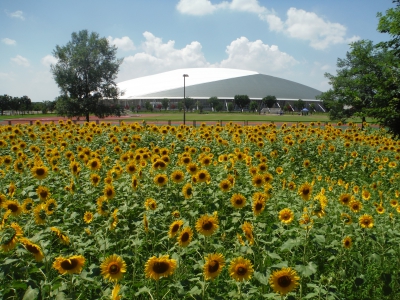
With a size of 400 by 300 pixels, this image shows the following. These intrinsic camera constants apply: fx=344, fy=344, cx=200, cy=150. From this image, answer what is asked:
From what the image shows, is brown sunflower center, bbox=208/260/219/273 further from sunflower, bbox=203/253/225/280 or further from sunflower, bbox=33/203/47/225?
sunflower, bbox=33/203/47/225

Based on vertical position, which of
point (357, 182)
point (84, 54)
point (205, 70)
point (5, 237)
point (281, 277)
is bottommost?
point (357, 182)

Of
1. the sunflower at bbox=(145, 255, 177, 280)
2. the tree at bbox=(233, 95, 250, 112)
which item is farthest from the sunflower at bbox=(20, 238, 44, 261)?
the tree at bbox=(233, 95, 250, 112)

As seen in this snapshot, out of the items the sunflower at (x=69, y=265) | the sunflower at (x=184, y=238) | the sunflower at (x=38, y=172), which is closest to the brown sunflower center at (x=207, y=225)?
the sunflower at (x=184, y=238)

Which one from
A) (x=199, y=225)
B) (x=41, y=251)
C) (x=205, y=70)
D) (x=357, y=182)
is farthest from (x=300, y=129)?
(x=205, y=70)

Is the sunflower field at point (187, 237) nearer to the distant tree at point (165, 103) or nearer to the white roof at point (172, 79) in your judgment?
the distant tree at point (165, 103)

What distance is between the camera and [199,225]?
2.80 m

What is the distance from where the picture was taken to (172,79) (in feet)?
388

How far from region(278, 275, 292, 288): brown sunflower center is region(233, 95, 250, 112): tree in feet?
309

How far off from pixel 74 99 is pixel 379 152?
31709mm

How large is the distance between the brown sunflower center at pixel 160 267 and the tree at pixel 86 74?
35.3m

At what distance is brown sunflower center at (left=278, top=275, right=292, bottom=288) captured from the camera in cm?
221

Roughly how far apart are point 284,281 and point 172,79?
119m

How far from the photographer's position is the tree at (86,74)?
35.3 m

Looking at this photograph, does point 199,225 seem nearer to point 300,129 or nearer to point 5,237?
point 5,237
